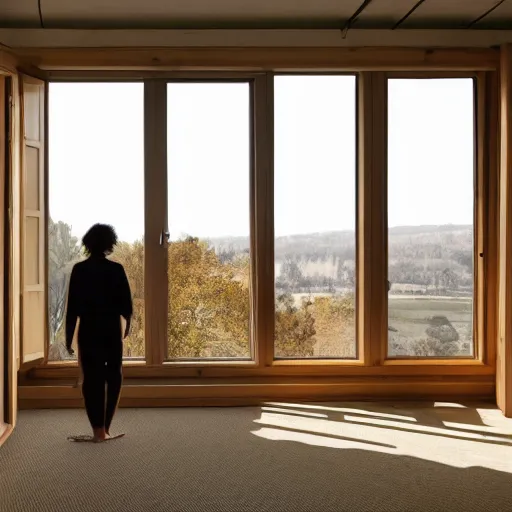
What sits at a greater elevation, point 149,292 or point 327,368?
point 149,292

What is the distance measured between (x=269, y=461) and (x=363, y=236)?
7.76 feet

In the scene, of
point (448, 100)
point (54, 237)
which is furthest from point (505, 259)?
point (54, 237)

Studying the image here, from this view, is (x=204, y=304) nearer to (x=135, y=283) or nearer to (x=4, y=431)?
(x=135, y=283)

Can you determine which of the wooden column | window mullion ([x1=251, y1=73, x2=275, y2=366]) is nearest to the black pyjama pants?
window mullion ([x1=251, y1=73, x2=275, y2=366])

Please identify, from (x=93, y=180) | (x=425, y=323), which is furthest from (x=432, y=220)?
(x=93, y=180)

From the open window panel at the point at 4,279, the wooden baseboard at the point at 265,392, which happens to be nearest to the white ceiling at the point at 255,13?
the open window panel at the point at 4,279

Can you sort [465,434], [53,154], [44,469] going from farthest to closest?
[53,154] < [465,434] < [44,469]

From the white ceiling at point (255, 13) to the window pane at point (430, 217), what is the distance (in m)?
0.52

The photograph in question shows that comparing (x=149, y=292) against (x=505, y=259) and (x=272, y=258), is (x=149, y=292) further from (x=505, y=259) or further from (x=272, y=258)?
(x=505, y=259)

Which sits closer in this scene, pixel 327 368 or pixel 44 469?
pixel 44 469

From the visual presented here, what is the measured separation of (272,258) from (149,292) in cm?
100

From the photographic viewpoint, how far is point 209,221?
20.7ft

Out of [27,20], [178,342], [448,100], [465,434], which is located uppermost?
[27,20]

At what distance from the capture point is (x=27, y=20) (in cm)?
592
